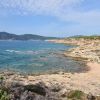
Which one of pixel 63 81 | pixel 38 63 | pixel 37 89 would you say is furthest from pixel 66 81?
pixel 38 63

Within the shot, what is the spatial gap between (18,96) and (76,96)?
5.12 m

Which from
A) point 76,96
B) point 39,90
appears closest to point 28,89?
point 39,90

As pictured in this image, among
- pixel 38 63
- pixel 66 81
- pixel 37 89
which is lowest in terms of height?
pixel 38 63

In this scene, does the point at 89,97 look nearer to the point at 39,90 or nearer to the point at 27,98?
the point at 39,90

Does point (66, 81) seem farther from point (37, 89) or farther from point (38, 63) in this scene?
point (38, 63)

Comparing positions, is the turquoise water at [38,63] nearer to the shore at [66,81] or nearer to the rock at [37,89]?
the shore at [66,81]

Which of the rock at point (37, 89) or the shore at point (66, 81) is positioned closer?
the rock at point (37, 89)

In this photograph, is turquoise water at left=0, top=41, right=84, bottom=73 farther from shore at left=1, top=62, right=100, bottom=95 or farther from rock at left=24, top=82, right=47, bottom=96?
rock at left=24, top=82, right=47, bottom=96

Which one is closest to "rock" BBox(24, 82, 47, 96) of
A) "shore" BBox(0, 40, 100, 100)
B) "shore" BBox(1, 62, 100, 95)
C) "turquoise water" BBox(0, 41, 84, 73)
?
"shore" BBox(0, 40, 100, 100)

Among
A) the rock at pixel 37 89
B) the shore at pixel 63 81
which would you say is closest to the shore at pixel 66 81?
the shore at pixel 63 81

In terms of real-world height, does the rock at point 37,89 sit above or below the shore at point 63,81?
above

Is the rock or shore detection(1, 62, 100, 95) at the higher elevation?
the rock

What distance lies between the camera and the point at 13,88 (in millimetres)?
19000

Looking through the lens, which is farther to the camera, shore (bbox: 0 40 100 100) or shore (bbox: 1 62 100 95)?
shore (bbox: 1 62 100 95)
